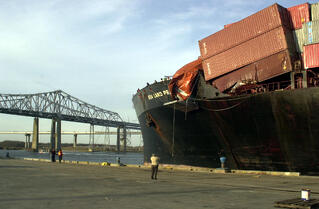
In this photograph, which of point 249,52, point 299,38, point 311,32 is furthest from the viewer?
point 249,52

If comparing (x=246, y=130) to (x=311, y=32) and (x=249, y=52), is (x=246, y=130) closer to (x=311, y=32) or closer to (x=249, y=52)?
(x=249, y=52)

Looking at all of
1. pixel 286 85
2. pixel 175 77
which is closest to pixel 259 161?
pixel 286 85

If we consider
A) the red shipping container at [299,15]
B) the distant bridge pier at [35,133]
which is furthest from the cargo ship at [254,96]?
Answer: the distant bridge pier at [35,133]

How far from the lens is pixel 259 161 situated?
2264cm

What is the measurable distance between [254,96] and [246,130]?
2712 mm

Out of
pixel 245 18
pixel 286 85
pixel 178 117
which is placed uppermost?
pixel 245 18

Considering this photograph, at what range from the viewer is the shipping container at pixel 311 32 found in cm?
2072

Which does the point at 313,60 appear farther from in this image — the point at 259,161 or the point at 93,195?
the point at 93,195

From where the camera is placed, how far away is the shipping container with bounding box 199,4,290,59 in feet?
72.2

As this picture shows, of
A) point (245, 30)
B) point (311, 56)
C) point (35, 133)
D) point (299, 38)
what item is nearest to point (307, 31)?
point (299, 38)

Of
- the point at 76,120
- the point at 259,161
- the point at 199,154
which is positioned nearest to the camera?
the point at 259,161

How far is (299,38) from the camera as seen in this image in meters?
21.8

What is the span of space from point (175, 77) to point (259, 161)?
10.1 meters

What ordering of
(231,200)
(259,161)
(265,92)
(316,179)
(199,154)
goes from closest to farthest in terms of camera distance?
(231,200)
(316,179)
(265,92)
(259,161)
(199,154)
